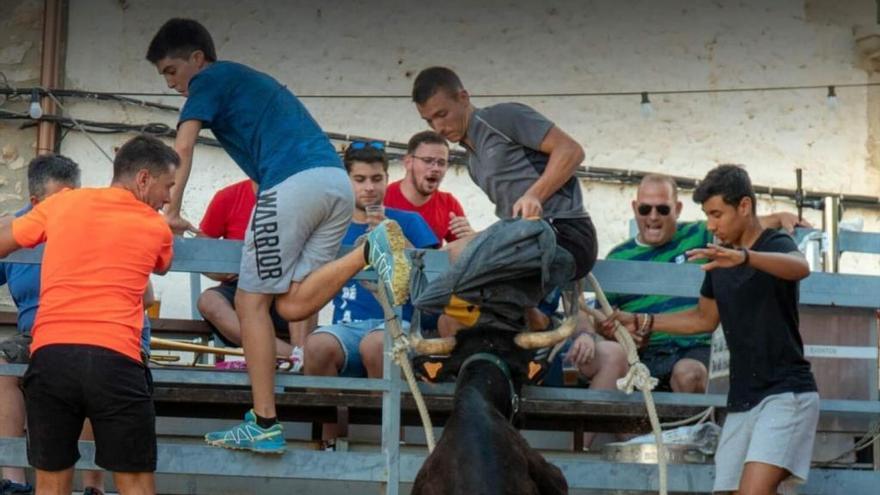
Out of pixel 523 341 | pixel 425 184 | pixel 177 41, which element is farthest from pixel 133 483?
pixel 425 184

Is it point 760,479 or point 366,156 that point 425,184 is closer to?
point 366,156

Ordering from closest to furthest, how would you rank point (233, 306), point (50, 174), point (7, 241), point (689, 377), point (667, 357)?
point (7, 241), point (50, 174), point (689, 377), point (667, 357), point (233, 306)

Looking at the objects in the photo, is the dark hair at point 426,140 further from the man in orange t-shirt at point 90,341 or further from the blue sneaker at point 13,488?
the blue sneaker at point 13,488

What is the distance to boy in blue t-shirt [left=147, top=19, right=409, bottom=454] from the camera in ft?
19.5

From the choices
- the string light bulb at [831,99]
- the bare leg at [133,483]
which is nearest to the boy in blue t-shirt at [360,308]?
the bare leg at [133,483]

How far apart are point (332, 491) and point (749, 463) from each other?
6.45ft

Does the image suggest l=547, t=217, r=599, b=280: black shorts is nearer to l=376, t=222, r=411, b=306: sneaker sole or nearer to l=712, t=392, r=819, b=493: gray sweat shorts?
l=376, t=222, r=411, b=306: sneaker sole

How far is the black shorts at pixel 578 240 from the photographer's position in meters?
5.94

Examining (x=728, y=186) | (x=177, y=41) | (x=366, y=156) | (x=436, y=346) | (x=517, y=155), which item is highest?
(x=177, y=41)

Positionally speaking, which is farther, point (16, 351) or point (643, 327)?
point (643, 327)

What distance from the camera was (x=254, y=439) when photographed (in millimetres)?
5871

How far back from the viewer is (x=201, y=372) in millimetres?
5922

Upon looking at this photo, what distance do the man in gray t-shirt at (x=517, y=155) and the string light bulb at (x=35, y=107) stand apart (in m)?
5.18

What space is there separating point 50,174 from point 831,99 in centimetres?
726
